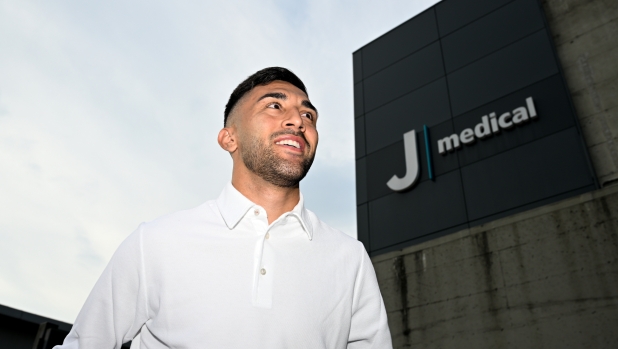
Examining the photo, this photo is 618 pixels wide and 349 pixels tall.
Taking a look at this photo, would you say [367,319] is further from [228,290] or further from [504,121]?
[504,121]

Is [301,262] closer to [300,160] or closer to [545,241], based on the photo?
[300,160]

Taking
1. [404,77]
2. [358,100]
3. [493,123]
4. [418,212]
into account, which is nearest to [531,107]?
[493,123]

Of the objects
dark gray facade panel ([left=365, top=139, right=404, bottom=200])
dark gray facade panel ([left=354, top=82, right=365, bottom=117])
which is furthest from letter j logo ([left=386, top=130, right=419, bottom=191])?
dark gray facade panel ([left=354, top=82, right=365, bottom=117])

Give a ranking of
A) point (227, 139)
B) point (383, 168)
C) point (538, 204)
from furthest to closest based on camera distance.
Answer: point (383, 168) → point (538, 204) → point (227, 139)

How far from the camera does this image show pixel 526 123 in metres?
10.5

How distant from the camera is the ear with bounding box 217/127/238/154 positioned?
7.28 ft

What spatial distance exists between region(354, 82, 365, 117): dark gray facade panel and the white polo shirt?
13.6 meters

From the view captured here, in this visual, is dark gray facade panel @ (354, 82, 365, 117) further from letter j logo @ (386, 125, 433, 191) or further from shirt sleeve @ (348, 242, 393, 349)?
shirt sleeve @ (348, 242, 393, 349)

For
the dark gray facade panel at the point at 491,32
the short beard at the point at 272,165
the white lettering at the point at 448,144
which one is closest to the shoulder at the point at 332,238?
the short beard at the point at 272,165

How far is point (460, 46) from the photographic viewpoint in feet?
42.3

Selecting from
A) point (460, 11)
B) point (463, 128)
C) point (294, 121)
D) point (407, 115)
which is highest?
point (460, 11)

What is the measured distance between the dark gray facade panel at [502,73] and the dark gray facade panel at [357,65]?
4326 mm

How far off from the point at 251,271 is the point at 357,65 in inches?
622

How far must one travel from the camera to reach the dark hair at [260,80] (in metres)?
2.33
